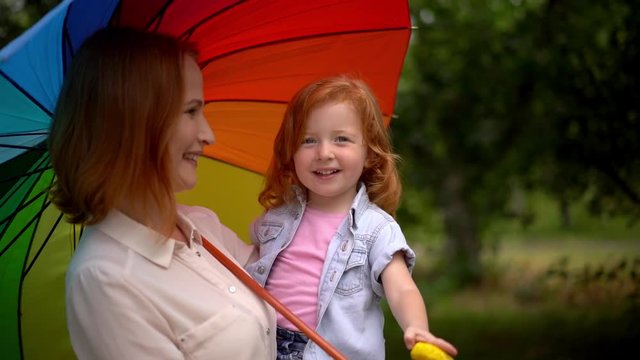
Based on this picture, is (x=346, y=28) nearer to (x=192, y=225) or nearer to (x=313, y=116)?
Result: (x=313, y=116)

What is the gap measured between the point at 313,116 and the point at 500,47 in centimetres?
441

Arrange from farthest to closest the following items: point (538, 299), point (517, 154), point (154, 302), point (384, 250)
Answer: point (538, 299)
point (517, 154)
point (384, 250)
point (154, 302)

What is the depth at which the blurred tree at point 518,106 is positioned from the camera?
586 centimetres

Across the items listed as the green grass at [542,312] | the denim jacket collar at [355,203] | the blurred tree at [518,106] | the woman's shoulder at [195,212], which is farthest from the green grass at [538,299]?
the woman's shoulder at [195,212]

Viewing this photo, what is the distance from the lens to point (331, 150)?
2.59 metres

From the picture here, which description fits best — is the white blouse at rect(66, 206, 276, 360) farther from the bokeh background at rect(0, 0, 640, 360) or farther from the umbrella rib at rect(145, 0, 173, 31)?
the bokeh background at rect(0, 0, 640, 360)

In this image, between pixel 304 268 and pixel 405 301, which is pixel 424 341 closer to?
pixel 405 301

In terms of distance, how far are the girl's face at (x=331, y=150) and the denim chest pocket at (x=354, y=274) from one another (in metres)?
0.20

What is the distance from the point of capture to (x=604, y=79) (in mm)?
5910

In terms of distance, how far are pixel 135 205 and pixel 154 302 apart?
265mm

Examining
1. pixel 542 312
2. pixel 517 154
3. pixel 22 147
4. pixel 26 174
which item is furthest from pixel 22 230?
pixel 542 312

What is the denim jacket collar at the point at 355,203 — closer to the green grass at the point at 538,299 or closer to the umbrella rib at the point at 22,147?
the umbrella rib at the point at 22,147

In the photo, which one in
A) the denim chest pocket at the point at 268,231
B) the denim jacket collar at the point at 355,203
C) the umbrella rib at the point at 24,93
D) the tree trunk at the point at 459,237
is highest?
the tree trunk at the point at 459,237

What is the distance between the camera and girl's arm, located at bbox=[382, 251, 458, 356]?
231 cm
